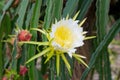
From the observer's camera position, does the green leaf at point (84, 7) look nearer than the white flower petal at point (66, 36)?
No

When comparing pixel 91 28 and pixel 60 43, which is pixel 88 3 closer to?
pixel 91 28

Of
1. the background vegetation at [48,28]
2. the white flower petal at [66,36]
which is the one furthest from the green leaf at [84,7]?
the white flower petal at [66,36]

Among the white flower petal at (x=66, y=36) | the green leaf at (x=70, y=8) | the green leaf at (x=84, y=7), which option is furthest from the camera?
the green leaf at (x=84, y=7)

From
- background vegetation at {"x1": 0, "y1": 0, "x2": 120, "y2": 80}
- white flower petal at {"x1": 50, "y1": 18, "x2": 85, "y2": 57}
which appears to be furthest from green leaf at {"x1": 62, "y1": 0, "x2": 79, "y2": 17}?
white flower petal at {"x1": 50, "y1": 18, "x2": 85, "y2": 57}

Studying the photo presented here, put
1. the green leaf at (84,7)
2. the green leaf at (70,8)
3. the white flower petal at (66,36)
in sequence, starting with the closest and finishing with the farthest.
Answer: the white flower petal at (66,36)
the green leaf at (70,8)
the green leaf at (84,7)

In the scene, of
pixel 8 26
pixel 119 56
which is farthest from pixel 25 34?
pixel 119 56

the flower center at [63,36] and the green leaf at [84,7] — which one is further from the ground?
the green leaf at [84,7]

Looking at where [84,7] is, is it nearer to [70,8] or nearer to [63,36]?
[70,8]

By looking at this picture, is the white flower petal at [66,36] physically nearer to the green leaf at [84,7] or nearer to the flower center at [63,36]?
the flower center at [63,36]
